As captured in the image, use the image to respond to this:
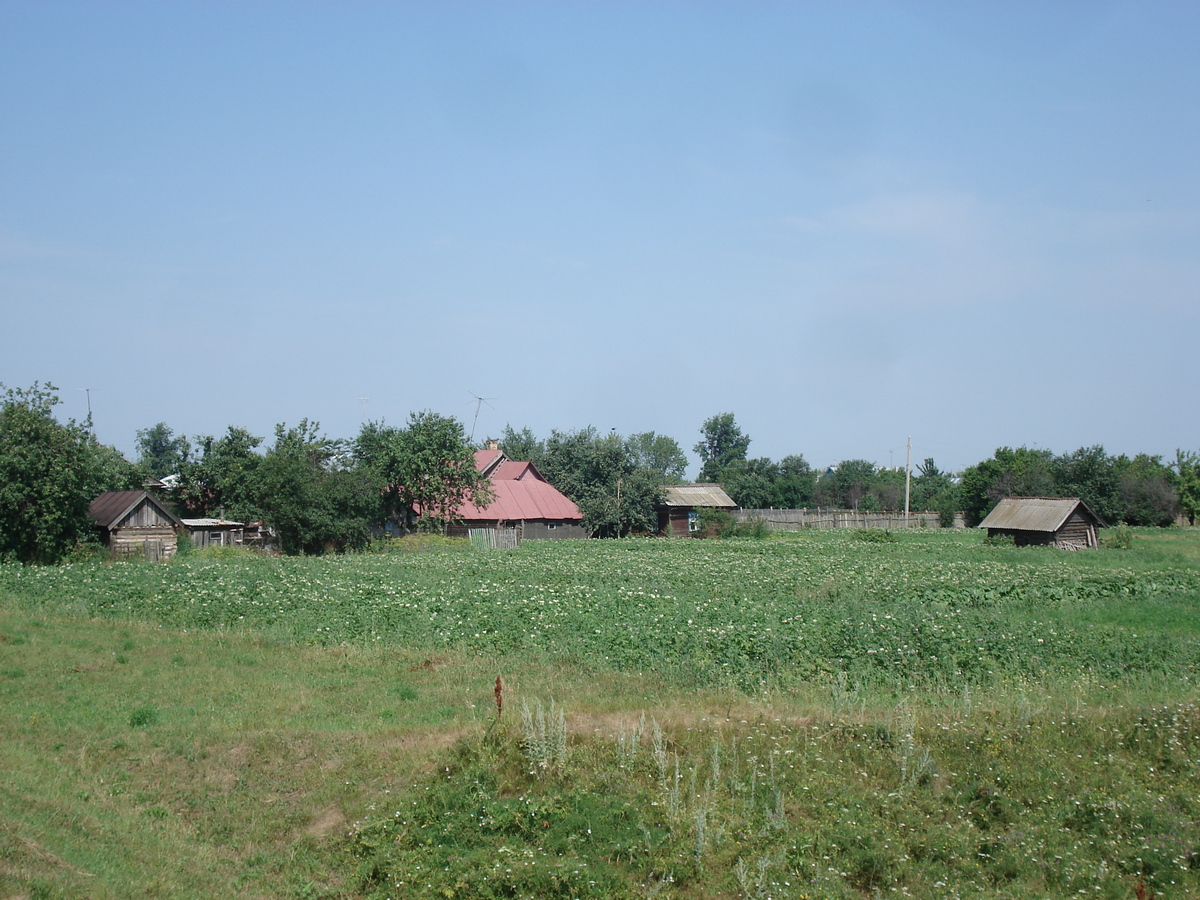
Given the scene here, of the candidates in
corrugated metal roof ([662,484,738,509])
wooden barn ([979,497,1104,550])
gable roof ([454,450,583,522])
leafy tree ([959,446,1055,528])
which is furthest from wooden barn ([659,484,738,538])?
wooden barn ([979,497,1104,550])

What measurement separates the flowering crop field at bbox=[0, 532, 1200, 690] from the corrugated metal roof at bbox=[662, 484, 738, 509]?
3550 centimetres

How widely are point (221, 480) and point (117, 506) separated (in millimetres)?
12215

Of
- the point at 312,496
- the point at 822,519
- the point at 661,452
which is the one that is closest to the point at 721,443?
the point at 661,452

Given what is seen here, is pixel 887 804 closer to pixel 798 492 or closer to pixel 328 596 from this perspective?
pixel 328 596

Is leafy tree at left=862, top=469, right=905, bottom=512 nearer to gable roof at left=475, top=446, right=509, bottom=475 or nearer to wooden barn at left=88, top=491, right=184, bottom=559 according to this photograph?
gable roof at left=475, top=446, right=509, bottom=475

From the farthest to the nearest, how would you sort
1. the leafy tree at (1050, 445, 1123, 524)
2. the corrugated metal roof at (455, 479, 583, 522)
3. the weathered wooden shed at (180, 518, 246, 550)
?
the leafy tree at (1050, 445, 1123, 524)
the corrugated metal roof at (455, 479, 583, 522)
the weathered wooden shed at (180, 518, 246, 550)

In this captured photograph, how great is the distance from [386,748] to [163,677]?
5.34m

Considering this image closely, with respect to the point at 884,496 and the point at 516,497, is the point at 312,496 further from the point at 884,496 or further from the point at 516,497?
the point at 884,496

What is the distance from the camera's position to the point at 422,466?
4956 cm

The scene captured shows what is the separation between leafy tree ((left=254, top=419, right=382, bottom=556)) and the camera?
139ft

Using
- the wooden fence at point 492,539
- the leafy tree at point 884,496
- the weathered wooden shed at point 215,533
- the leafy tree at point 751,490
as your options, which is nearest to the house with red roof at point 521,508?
the wooden fence at point 492,539

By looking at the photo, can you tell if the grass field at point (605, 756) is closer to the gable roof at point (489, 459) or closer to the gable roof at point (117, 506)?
the gable roof at point (117, 506)

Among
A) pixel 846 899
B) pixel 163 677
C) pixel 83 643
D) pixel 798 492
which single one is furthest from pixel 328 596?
pixel 798 492

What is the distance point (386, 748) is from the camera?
9.54m
